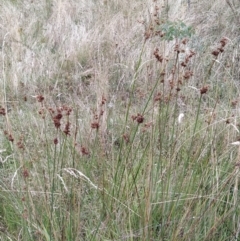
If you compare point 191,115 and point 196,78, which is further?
point 196,78

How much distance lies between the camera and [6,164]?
2.44m

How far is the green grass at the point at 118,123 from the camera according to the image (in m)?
1.70

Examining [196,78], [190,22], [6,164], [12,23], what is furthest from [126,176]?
[12,23]

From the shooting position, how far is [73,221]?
5.64ft

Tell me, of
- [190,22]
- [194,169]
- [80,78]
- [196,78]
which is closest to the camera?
[194,169]

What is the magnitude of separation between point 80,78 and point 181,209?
6.42 ft

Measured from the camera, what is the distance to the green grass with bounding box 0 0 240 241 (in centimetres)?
170

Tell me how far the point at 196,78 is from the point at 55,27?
165 cm

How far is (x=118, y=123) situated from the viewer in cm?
268

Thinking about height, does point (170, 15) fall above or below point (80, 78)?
above

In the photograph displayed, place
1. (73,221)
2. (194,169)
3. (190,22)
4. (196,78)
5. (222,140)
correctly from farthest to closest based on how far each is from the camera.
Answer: (190,22) < (196,78) < (222,140) < (194,169) < (73,221)

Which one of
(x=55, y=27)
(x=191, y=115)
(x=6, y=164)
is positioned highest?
(x=55, y=27)

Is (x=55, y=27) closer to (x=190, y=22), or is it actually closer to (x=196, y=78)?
(x=190, y=22)

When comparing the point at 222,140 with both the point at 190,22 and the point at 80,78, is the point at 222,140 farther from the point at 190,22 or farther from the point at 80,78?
the point at 190,22
